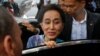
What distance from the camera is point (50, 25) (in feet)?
7.90

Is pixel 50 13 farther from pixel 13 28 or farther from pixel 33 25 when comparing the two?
pixel 13 28

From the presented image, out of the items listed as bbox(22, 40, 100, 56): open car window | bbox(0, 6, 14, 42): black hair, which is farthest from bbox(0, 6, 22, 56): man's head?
bbox(22, 40, 100, 56): open car window

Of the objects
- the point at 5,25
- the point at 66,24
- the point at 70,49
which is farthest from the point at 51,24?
the point at 5,25

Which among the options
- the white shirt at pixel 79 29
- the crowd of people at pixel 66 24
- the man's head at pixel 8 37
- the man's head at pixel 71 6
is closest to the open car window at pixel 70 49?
the crowd of people at pixel 66 24

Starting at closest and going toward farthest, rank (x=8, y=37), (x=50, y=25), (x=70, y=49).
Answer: (x=8, y=37) < (x=70, y=49) < (x=50, y=25)

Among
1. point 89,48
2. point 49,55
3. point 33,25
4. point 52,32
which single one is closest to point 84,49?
point 89,48

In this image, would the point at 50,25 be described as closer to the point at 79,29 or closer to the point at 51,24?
the point at 51,24

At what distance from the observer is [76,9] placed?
8.25 feet

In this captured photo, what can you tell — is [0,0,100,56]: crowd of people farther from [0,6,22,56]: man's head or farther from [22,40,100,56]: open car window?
[0,6,22,56]: man's head

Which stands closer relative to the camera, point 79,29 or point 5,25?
point 5,25

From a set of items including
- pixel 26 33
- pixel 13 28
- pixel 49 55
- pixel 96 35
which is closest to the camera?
pixel 13 28

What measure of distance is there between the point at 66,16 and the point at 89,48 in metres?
0.51

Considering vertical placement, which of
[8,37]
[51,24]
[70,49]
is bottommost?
[70,49]

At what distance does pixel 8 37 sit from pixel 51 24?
1.22 m
